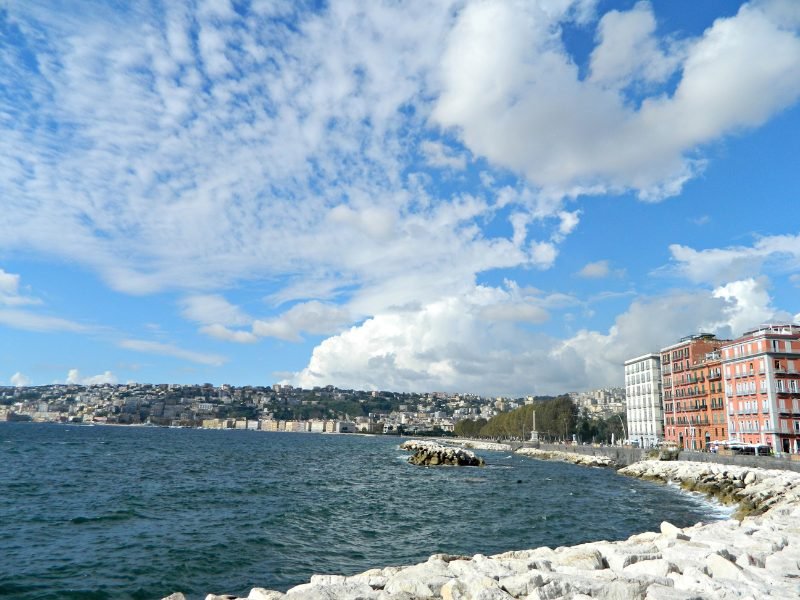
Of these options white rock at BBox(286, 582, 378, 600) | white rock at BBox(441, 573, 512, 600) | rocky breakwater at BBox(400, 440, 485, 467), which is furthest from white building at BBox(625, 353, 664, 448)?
white rock at BBox(286, 582, 378, 600)

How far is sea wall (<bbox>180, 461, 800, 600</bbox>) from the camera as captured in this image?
409 inches

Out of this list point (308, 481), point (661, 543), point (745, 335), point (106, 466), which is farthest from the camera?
point (745, 335)

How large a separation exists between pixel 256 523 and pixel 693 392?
8212cm

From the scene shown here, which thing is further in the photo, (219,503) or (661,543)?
(219,503)

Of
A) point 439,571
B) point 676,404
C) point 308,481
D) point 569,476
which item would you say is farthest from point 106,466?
point 676,404

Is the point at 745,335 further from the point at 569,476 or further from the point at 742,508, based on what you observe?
the point at 742,508

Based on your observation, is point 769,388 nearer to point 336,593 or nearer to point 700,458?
point 700,458

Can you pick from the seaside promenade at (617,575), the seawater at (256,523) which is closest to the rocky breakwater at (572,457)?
the seawater at (256,523)

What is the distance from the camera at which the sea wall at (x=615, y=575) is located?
1040cm

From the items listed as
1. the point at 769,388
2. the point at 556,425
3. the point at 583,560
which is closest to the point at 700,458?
Result: the point at 769,388

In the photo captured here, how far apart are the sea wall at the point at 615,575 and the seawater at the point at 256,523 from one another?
22.1 ft

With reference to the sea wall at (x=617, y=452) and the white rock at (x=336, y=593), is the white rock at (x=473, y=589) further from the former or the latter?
the sea wall at (x=617, y=452)

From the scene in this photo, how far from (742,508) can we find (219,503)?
31421mm

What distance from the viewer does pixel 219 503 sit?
109 feet
